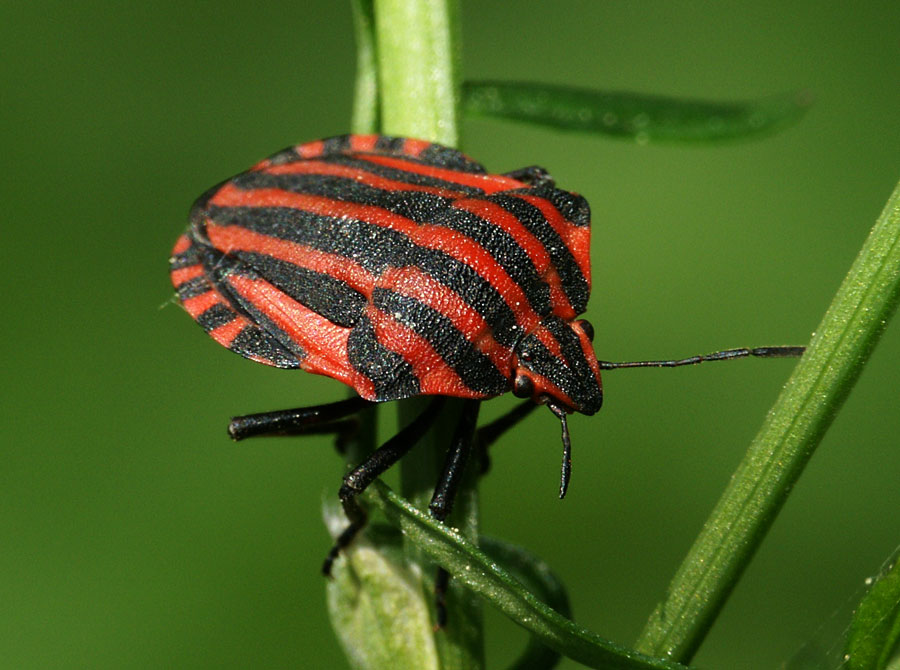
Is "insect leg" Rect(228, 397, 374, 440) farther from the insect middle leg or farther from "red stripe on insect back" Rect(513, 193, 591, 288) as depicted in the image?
"red stripe on insect back" Rect(513, 193, 591, 288)

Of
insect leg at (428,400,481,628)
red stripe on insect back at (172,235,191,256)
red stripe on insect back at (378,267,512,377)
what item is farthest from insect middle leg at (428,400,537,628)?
red stripe on insect back at (172,235,191,256)

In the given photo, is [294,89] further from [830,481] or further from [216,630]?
[830,481]

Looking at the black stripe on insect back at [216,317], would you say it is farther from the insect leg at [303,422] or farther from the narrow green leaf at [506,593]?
the narrow green leaf at [506,593]

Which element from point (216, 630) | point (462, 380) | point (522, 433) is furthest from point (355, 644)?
point (522, 433)

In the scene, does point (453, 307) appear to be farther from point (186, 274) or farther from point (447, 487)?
point (186, 274)

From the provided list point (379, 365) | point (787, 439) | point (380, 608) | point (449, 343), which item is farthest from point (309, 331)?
point (787, 439)
